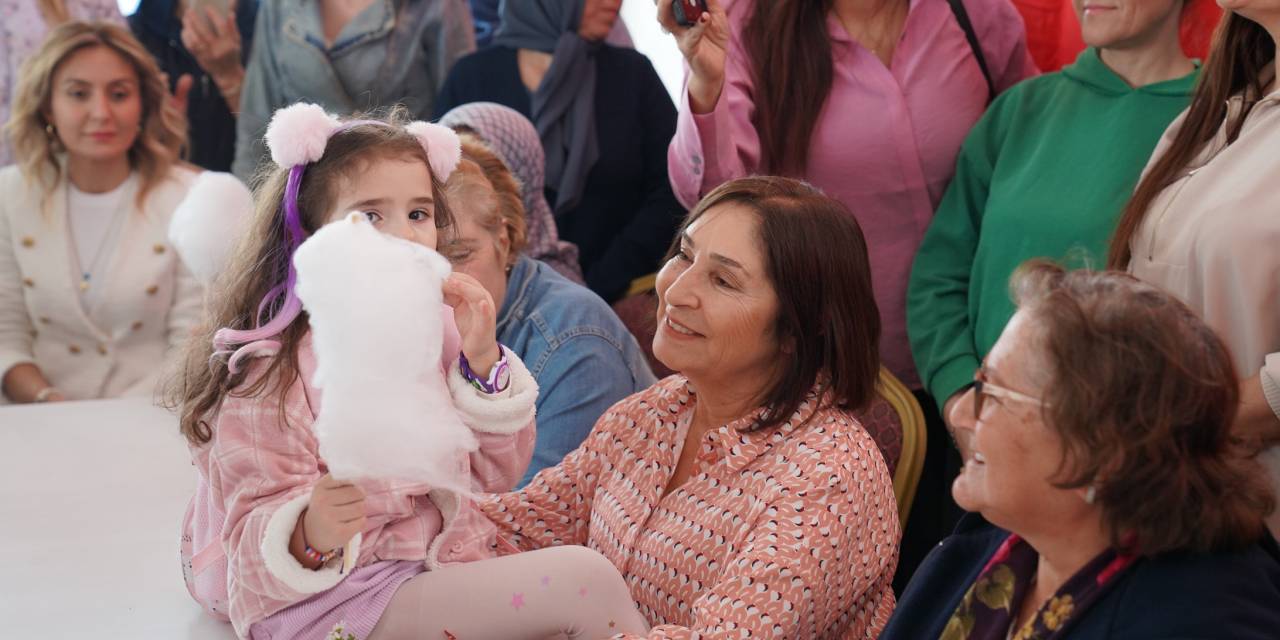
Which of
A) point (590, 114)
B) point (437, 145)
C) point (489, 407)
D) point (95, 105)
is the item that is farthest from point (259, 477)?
point (95, 105)

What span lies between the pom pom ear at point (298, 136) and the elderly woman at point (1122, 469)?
100cm

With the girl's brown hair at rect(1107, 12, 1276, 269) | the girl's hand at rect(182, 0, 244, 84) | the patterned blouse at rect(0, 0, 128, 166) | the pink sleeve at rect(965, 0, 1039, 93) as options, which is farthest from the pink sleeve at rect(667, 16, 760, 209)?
the patterned blouse at rect(0, 0, 128, 166)

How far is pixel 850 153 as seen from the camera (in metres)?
2.85

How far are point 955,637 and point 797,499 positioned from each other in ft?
1.00

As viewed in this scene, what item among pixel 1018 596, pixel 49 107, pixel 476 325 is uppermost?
pixel 476 325

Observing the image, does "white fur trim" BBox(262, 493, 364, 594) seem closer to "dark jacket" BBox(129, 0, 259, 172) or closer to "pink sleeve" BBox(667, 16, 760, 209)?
"pink sleeve" BBox(667, 16, 760, 209)

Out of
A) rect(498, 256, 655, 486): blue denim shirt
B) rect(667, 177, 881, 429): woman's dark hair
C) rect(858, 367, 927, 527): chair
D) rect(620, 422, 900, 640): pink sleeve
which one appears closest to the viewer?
rect(620, 422, 900, 640): pink sleeve

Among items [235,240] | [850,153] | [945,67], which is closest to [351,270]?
[235,240]

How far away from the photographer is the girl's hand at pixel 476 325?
6.24ft

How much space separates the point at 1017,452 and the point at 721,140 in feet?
4.63

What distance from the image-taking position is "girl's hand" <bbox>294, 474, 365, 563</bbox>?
1638 millimetres

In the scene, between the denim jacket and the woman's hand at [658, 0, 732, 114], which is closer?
the woman's hand at [658, 0, 732, 114]

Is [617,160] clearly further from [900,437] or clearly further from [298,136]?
[298,136]

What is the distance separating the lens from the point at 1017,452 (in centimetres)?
151
